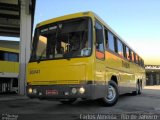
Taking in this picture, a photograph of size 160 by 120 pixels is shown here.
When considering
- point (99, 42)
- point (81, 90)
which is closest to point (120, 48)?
point (99, 42)

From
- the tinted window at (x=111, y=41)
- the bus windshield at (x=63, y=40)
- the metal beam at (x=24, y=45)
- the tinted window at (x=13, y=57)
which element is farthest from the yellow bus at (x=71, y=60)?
the tinted window at (x=13, y=57)

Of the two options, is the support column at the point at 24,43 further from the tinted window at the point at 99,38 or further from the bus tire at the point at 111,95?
the tinted window at the point at 99,38

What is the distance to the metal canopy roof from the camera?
73.7 ft

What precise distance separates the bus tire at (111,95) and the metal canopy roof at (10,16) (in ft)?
37.0

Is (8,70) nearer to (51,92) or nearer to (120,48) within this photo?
(120,48)

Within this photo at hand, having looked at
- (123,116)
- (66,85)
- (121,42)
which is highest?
(121,42)

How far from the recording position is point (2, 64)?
21281 millimetres

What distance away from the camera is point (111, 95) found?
11844 millimetres

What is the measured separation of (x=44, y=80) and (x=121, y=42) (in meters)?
5.08

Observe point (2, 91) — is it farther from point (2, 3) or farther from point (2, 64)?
point (2, 3)

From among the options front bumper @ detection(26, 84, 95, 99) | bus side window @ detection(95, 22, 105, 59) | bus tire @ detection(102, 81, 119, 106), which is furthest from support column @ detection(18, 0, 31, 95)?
bus side window @ detection(95, 22, 105, 59)

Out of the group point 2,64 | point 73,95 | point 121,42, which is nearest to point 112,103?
point 73,95

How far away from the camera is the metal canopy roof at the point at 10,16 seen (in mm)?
22464

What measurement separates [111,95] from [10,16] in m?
16.9
